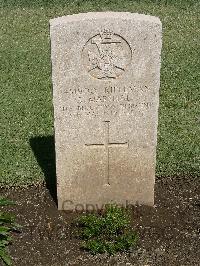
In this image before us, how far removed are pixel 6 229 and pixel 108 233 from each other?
98 cm

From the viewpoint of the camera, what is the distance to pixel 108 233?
532 centimetres

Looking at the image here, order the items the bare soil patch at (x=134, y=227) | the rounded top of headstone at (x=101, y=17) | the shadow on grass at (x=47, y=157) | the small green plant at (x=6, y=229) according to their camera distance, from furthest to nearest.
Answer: the shadow on grass at (x=47, y=157) < the bare soil patch at (x=134, y=227) < the small green plant at (x=6, y=229) < the rounded top of headstone at (x=101, y=17)

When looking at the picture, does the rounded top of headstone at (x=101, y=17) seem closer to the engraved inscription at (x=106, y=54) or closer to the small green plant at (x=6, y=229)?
the engraved inscription at (x=106, y=54)

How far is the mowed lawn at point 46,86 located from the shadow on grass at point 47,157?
0.01 metres

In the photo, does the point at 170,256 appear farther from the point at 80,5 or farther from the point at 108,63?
the point at 80,5

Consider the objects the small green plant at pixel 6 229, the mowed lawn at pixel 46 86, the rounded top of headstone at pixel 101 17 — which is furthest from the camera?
the mowed lawn at pixel 46 86

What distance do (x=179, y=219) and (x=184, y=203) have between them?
331mm

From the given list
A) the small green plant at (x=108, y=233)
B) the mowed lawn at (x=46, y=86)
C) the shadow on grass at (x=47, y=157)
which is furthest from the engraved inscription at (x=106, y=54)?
the mowed lawn at (x=46, y=86)

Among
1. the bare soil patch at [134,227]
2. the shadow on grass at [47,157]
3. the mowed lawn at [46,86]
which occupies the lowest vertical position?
the bare soil patch at [134,227]

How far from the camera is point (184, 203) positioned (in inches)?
→ 237

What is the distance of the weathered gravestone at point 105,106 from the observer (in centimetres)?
497

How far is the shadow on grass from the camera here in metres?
6.46

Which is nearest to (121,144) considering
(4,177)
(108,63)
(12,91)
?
(108,63)

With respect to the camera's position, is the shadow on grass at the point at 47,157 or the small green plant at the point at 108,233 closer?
the small green plant at the point at 108,233
